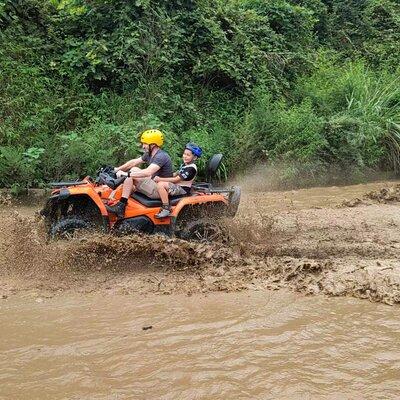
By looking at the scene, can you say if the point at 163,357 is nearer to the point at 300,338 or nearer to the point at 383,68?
the point at 300,338

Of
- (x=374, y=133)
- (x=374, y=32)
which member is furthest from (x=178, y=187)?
(x=374, y=32)

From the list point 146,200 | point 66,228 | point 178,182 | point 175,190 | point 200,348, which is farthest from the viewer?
point 178,182

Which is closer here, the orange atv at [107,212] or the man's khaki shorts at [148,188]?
the orange atv at [107,212]

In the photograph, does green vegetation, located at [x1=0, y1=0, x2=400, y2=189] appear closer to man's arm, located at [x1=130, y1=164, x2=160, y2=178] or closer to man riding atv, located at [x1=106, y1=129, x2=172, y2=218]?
man riding atv, located at [x1=106, y1=129, x2=172, y2=218]

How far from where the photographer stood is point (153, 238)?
606cm

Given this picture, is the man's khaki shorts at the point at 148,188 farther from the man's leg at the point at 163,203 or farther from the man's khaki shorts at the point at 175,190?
the man's khaki shorts at the point at 175,190

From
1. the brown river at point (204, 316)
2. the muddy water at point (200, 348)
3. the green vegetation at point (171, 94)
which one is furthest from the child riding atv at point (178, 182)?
the green vegetation at point (171, 94)

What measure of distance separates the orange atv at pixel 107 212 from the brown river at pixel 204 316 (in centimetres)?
27

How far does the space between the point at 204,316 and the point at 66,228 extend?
221 centimetres

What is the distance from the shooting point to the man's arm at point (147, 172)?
20.7ft

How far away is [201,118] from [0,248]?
21.5 ft

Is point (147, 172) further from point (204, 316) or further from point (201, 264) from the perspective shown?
point (204, 316)

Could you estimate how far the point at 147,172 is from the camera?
6387 millimetres

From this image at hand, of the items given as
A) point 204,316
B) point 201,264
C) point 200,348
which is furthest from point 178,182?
point 200,348
